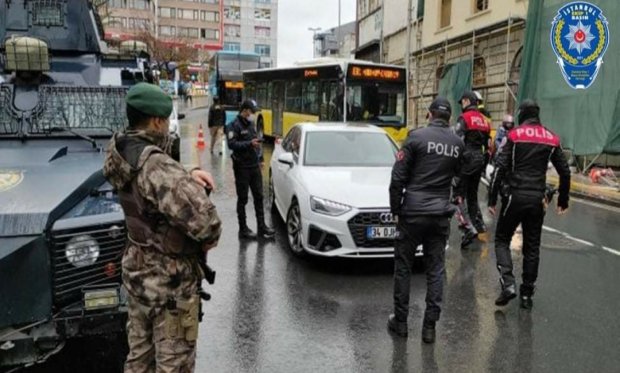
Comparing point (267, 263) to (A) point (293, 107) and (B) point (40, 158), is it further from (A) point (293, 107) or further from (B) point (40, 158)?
(A) point (293, 107)

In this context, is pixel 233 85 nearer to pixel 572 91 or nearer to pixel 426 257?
pixel 572 91

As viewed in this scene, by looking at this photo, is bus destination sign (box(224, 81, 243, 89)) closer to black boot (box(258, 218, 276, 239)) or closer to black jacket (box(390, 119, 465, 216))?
black boot (box(258, 218, 276, 239))

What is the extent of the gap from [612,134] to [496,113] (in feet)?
27.6

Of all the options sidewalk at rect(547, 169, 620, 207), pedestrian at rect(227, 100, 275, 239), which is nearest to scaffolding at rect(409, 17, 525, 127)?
sidewalk at rect(547, 169, 620, 207)

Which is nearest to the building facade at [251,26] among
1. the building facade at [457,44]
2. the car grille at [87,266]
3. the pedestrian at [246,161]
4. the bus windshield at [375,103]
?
the building facade at [457,44]

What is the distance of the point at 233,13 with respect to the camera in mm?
119500

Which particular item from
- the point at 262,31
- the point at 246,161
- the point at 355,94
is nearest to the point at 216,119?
the point at 355,94

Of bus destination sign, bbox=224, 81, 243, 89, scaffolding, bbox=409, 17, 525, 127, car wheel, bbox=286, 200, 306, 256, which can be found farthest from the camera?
bus destination sign, bbox=224, 81, 243, 89

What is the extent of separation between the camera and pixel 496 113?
2269cm

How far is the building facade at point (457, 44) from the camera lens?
21.6m

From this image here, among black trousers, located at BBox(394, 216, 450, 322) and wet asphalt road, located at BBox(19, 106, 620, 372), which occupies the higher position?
black trousers, located at BBox(394, 216, 450, 322)

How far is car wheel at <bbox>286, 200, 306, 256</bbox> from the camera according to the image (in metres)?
7.18

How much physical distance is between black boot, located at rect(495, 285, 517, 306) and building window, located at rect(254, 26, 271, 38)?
11996 centimetres

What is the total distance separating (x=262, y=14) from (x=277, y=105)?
10407 cm
